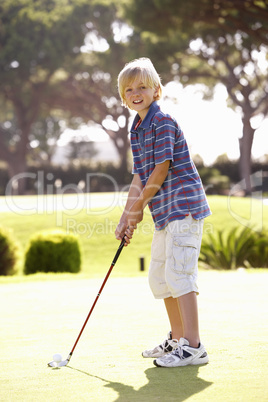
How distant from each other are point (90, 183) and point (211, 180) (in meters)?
8.19

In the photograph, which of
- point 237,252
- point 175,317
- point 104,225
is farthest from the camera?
point 104,225

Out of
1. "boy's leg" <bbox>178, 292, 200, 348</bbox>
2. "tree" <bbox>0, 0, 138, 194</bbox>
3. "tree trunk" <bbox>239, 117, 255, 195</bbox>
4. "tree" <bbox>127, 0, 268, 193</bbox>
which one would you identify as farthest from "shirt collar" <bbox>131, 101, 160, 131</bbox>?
"tree" <bbox>0, 0, 138, 194</bbox>

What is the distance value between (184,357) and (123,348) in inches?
21.0

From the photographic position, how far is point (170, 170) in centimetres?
346

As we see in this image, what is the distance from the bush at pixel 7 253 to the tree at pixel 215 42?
12.8 meters

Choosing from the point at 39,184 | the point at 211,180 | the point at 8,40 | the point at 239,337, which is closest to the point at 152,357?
the point at 239,337

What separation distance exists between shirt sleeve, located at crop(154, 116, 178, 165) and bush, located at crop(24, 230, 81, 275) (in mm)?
7811

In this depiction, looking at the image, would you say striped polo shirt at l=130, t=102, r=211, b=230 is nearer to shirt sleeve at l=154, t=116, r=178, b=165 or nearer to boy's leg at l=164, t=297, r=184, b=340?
shirt sleeve at l=154, t=116, r=178, b=165

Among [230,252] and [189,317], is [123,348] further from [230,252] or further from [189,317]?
[230,252]

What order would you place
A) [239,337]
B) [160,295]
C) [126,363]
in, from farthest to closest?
[239,337] → [160,295] → [126,363]

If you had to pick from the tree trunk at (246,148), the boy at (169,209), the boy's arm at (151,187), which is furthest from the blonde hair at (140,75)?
the tree trunk at (246,148)

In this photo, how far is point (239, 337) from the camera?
152 inches

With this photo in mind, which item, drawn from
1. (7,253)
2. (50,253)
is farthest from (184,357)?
(7,253)

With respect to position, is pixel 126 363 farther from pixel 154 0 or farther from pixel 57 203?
pixel 154 0
